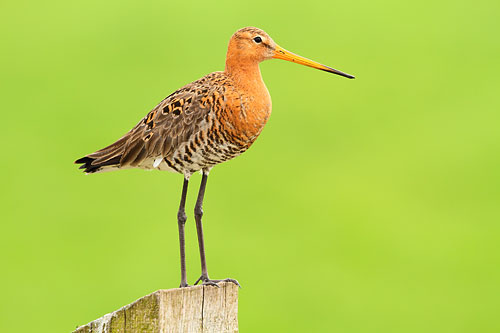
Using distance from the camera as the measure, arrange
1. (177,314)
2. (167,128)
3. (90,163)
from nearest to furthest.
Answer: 1. (177,314)
2. (167,128)
3. (90,163)

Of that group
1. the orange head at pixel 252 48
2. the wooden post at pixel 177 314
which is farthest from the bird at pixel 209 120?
the wooden post at pixel 177 314

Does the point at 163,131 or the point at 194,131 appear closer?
the point at 194,131

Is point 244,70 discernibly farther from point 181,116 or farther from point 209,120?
point 181,116

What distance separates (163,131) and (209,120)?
0.40 meters

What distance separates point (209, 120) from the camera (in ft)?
19.4

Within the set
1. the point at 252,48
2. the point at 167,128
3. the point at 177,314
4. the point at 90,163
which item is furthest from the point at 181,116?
the point at 177,314

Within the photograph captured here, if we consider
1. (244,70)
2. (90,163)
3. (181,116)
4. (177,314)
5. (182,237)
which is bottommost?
(177,314)

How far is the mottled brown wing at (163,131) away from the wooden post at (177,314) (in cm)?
178

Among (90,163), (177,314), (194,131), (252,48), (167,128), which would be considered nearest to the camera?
(177,314)

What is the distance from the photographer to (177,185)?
12.2 meters

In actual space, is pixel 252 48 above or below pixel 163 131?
above

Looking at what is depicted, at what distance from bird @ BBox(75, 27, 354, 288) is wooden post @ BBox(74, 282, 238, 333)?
1.29 metres

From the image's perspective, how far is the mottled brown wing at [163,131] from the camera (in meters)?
5.99

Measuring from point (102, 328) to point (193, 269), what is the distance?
20.7ft
